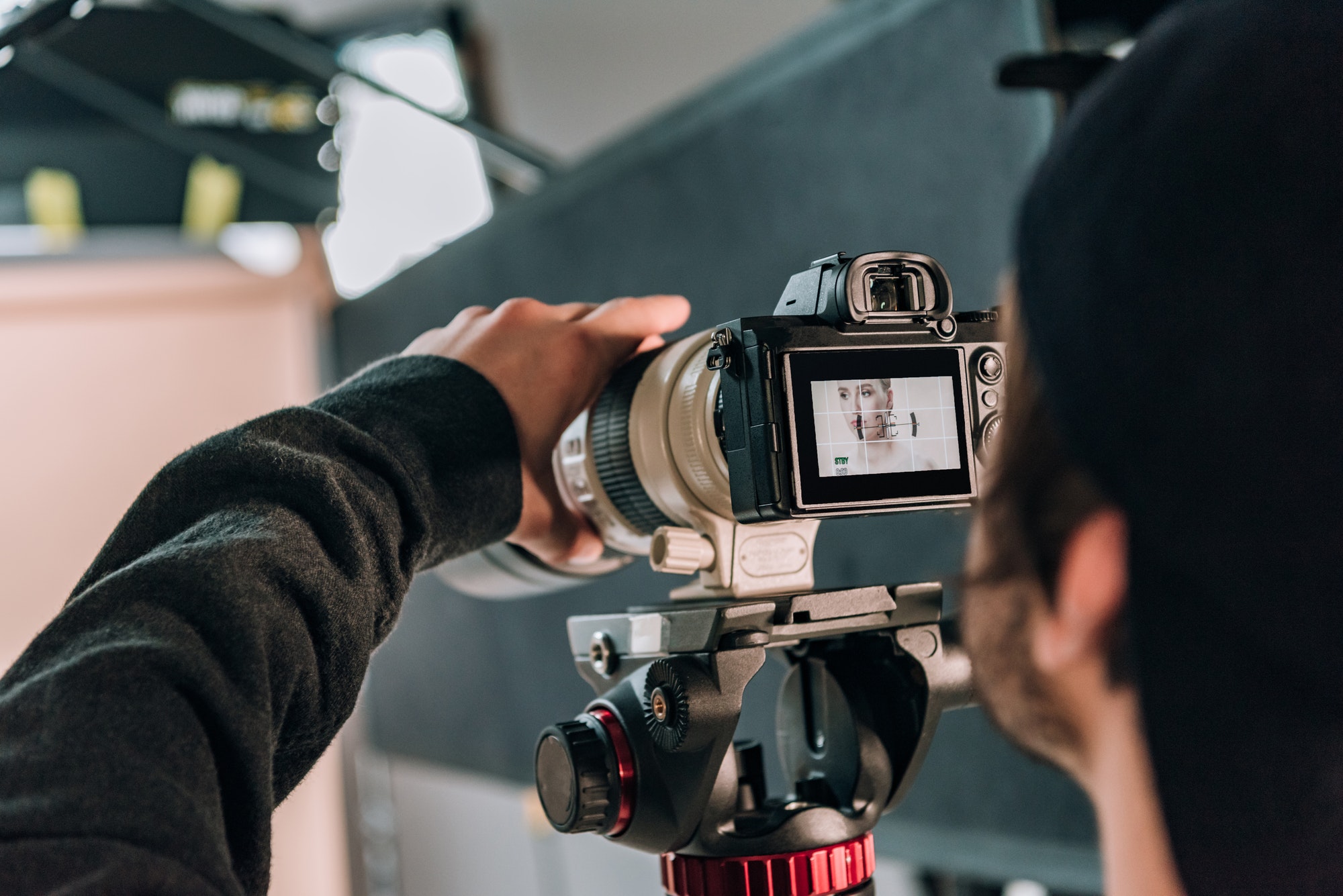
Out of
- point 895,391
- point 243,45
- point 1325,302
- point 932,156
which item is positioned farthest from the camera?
point 243,45

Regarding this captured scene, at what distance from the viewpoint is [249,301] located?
7.73 ft

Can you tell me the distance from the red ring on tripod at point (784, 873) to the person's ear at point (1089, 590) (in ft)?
0.64

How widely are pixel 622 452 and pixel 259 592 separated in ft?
0.73

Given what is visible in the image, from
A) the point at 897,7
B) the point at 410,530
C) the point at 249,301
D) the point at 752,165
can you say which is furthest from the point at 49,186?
the point at 410,530

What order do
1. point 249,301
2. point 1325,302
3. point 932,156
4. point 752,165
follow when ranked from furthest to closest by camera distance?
point 249,301
point 752,165
point 932,156
point 1325,302

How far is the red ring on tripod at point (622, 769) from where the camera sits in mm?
536

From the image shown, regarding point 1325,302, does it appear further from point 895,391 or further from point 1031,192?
point 895,391

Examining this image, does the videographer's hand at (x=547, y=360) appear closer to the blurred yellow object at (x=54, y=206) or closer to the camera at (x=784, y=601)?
the camera at (x=784, y=601)

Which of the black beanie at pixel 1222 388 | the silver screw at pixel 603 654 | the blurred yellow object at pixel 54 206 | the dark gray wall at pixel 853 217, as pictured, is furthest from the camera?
the blurred yellow object at pixel 54 206

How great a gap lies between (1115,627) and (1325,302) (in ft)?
0.41

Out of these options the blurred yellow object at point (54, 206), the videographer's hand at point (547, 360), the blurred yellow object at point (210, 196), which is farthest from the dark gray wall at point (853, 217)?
the blurred yellow object at point (54, 206)

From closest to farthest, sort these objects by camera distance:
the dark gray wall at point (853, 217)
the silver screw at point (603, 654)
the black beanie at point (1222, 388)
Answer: the black beanie at point (1222, 388) → the silver screw at point (603, 654) → the dark gray wall at point (853, 217)

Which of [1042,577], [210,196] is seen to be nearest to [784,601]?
[1042,577]

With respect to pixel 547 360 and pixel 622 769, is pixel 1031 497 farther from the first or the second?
pixel 547 360
